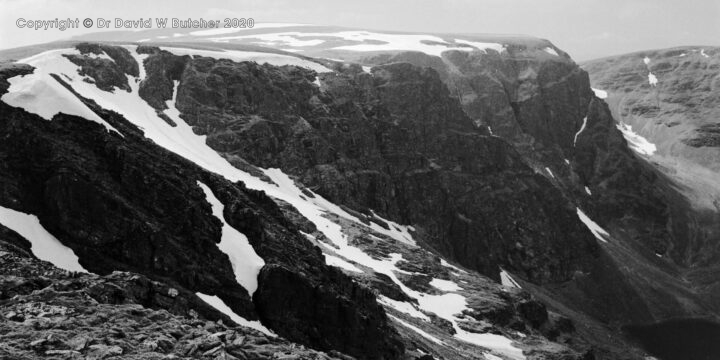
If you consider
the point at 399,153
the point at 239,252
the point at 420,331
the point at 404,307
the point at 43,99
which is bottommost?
the point at 404,307

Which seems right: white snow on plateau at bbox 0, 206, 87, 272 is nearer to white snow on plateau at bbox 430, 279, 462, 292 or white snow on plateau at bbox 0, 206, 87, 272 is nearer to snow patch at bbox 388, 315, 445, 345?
snow patch at bbox 388, 315, 445, 345

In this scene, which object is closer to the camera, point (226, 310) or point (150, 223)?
point (226, 310)

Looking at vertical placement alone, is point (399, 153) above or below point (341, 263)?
below

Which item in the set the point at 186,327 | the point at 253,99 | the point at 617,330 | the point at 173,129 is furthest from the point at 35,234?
the point at 617,330

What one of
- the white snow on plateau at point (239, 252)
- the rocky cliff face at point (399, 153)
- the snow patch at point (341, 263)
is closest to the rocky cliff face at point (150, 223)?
the white snow on plateau at point (239, 252)

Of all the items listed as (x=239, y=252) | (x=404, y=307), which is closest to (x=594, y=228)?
(x=404, y=307)

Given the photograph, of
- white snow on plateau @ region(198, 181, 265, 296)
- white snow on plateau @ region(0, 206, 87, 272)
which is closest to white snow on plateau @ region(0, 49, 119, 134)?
white snow on plateau @ region(198, 181, 265, 296)

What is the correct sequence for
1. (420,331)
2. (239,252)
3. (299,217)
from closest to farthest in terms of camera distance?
(239,252) < (420,331) < (299,217)

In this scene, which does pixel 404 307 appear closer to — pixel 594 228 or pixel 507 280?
pixel 507 280
